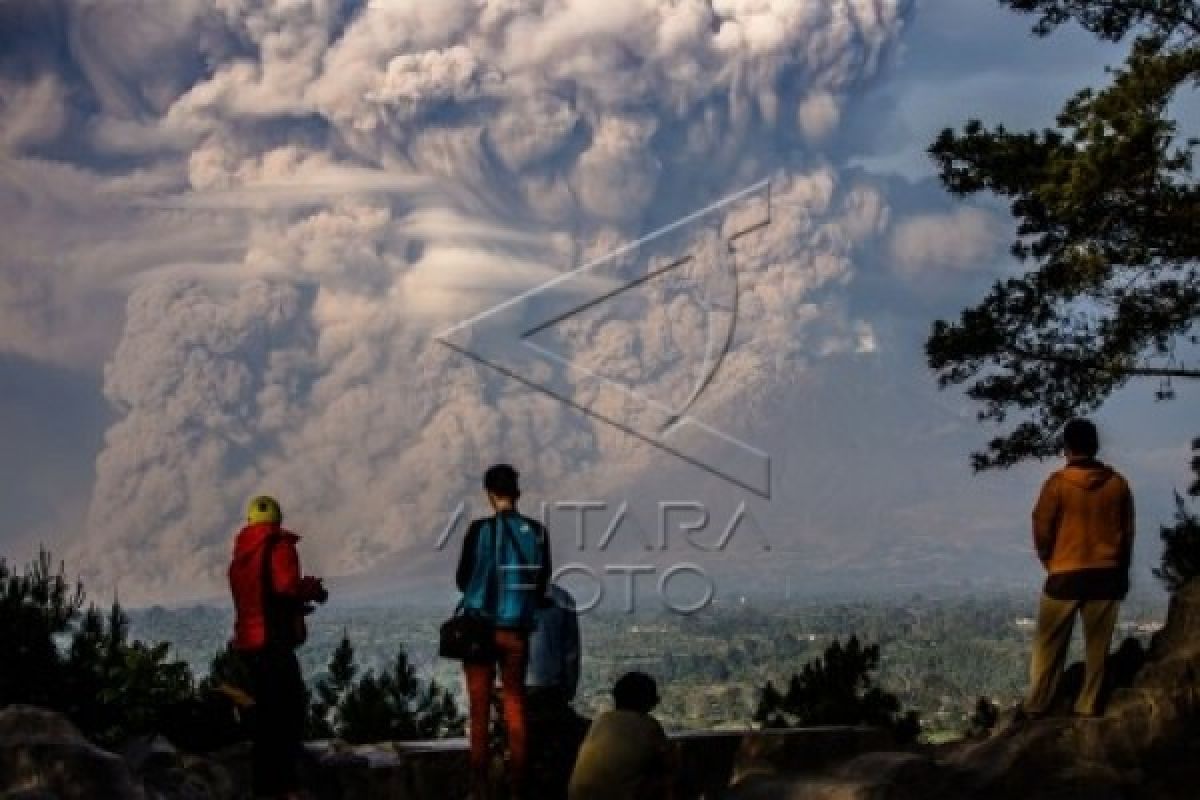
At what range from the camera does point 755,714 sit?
911 inches

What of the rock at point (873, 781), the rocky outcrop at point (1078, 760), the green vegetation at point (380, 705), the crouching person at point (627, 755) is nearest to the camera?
the crouching person at point (627, 755)

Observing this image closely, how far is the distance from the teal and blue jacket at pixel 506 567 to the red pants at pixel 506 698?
0.43 ft

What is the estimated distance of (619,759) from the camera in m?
9.45

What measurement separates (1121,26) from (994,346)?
12.1ft

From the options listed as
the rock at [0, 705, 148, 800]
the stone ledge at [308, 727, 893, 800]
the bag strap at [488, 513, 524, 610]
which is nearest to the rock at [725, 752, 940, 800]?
the stone ledge at [308, 727, 893, 800]

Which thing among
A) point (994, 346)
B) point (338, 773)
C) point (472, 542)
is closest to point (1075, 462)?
point (472, 542)

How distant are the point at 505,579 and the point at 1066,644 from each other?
14.3 feet

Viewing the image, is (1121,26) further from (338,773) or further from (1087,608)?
(338,773)

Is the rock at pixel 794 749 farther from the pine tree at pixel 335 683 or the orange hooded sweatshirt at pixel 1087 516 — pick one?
the pine tree at pixel 335 683

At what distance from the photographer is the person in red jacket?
10805 millimetres

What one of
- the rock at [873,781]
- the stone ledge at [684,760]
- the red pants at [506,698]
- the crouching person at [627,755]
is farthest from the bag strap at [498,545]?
the rock at [873,781]

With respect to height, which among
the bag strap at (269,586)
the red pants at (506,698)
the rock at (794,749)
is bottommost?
the rock at (794,749)

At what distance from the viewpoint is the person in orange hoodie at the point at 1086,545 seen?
508 inches

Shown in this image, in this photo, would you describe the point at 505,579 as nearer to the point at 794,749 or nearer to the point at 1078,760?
the point at 1078,760
